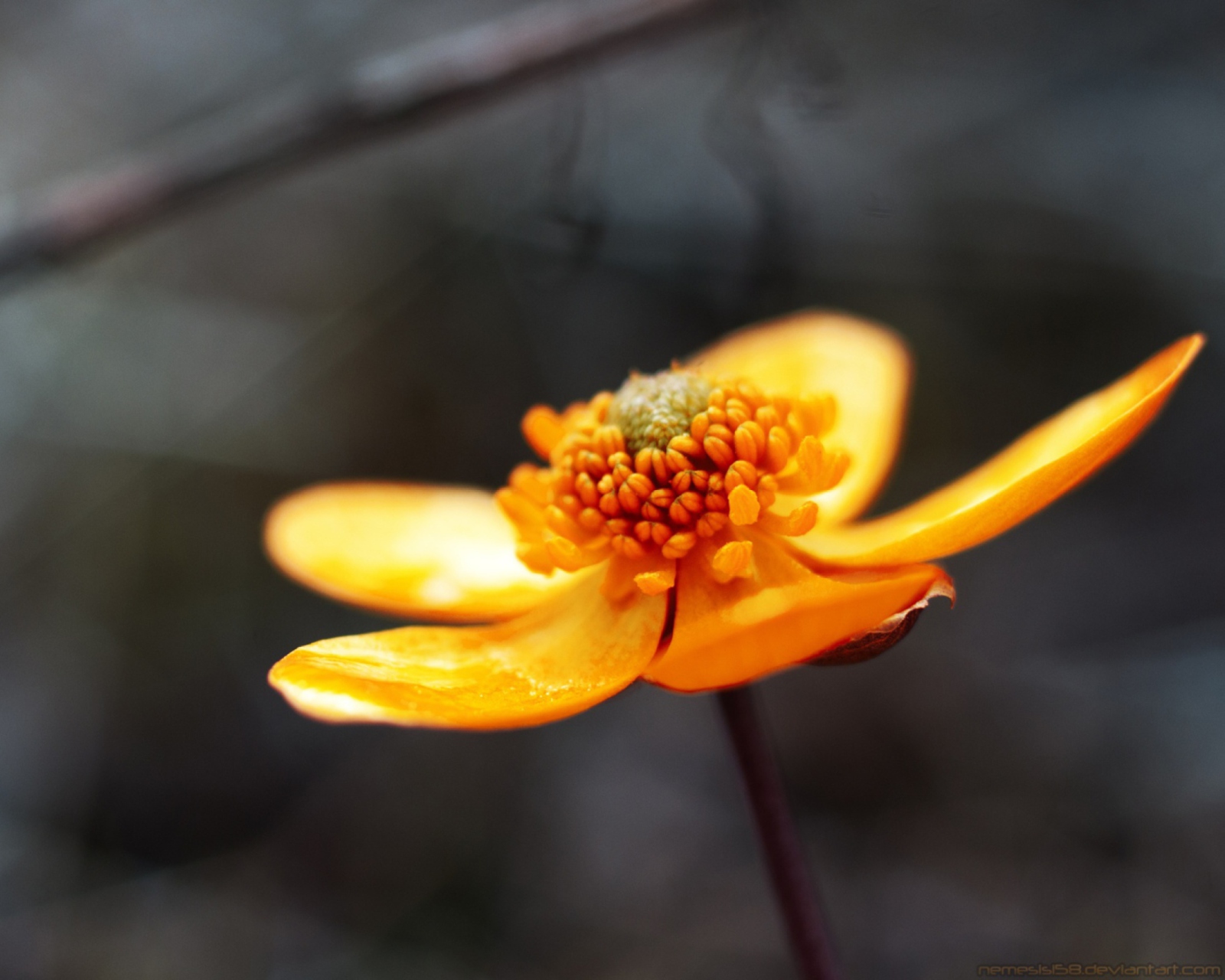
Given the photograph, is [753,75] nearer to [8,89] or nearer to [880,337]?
[880,337]

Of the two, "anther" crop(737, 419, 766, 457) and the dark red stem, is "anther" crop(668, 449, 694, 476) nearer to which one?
"anther" crop(737, 419, 766, 457)

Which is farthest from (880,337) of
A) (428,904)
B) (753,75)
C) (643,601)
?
(428,904)

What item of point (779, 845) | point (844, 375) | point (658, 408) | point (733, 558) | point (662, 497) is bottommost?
point (779, 845)

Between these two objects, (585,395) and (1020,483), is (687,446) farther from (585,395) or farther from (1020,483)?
(585,395)

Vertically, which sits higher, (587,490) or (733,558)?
(587,490)

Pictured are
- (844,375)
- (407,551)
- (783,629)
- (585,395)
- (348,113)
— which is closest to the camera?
(783,629)

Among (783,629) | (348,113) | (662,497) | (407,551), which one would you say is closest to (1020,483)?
(783,629)

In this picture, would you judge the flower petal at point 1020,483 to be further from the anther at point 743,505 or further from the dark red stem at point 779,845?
the dark red stem at point 779,845

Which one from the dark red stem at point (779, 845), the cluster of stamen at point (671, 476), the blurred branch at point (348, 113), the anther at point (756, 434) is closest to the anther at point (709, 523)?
the cluster of stamen at point (671, 476)
